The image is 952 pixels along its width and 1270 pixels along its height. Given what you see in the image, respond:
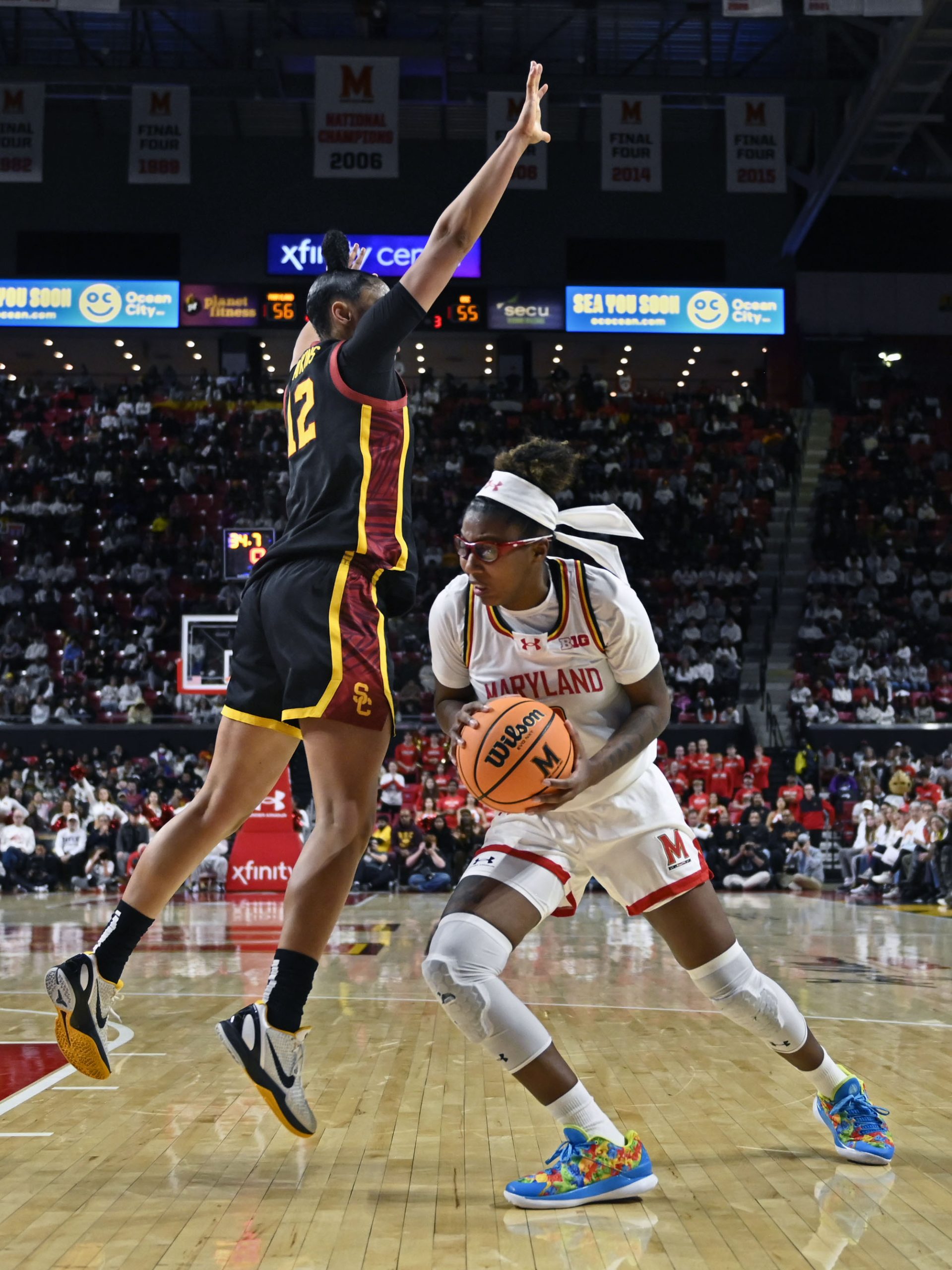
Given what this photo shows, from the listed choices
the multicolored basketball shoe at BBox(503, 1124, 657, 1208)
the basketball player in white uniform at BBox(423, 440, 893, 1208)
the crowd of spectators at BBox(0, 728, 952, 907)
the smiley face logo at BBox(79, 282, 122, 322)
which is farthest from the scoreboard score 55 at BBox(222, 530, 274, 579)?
the smiley face logo at BBox(79, 282, 122, 322)

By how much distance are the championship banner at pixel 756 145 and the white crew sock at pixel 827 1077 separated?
20.1m

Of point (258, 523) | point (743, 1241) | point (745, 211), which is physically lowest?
point (743, 1241)

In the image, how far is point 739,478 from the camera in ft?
93.0

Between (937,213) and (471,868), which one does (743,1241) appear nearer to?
(471,868)

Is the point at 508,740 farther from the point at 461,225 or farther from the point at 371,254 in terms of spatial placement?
the point at 371,254

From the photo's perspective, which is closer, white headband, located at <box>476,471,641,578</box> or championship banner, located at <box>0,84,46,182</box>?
white headband, located at <box>476,471,641,578</box>

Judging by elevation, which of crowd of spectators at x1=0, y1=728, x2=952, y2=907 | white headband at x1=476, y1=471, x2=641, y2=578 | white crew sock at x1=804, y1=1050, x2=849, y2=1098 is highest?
white headband at x1=476, y1=471, x2=641, y2=578

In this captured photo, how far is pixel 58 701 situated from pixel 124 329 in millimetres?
11953

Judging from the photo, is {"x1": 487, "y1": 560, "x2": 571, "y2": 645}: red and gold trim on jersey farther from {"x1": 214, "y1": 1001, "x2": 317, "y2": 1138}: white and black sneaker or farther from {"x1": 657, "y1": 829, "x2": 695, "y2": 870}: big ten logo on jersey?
{"x1": 214, "y1": 1001, "x2": 317, "y2": 1138}: white and black sneaker

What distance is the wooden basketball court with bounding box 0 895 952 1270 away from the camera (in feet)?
9.91

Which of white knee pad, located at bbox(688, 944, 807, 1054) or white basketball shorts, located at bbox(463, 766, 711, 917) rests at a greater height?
white basketball shorts, located at bbox(463, 766, 711, 917)

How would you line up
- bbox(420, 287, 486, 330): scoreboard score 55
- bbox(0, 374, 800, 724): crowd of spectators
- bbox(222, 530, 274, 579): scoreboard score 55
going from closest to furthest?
1. bbox(222, 530, 274, 579): scoreboard score 55
2. bbox(0, 374, 800, 724): crowd of spectators
3. bbox(420, 287, 486, 330): scoreboard score 55

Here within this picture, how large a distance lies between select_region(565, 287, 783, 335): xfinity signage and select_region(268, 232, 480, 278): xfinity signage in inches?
105

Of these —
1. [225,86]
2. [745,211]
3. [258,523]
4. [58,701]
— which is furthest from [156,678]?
[745,211]
